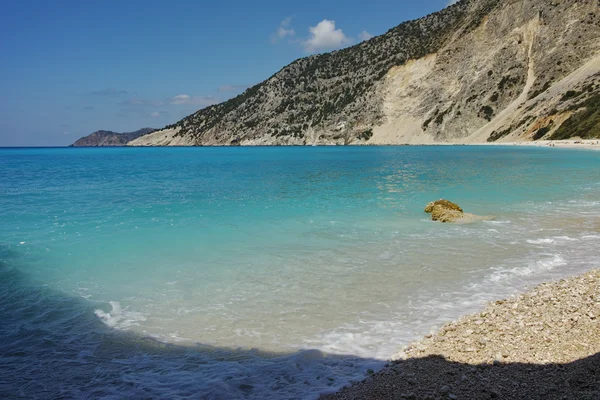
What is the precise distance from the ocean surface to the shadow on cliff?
1.2 inches

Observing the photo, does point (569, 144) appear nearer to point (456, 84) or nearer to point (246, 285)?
point (456, 84)

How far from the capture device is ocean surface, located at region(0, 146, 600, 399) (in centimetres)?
643

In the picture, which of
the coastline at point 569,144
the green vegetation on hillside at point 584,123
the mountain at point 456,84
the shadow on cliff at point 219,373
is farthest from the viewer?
the mountain at point 456,84

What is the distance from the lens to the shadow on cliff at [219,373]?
508 centimetres

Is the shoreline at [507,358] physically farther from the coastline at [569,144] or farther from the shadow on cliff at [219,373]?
the coastline at [569,144]

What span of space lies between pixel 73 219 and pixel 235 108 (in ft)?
591

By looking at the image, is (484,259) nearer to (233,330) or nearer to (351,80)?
(233,330)

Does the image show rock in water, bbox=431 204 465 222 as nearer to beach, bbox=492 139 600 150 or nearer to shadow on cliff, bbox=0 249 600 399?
shadow on cliff, bbox=0 249 600 399

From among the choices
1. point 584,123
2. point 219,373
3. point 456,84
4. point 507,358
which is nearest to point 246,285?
point 219,373

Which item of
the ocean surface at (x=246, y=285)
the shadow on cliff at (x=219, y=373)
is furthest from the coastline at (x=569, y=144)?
the shadow on cliff at (x=219, y=373)

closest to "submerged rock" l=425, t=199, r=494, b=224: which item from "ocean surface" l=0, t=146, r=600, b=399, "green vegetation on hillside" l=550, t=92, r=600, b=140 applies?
"ocean surface" l=0, t=146, r=600, b=399

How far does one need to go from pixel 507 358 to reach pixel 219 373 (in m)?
4.04

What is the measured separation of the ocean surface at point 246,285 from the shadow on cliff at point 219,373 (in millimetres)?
32

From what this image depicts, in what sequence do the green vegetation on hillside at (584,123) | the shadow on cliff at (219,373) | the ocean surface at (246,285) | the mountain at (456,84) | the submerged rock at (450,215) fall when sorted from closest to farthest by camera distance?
the shadow on cliff at (219,373) < the ocean surface at (246,285) < the submerged rock at (450,215) < the green vegetation on hillside at (584,123) < the mountain at (456,84)
